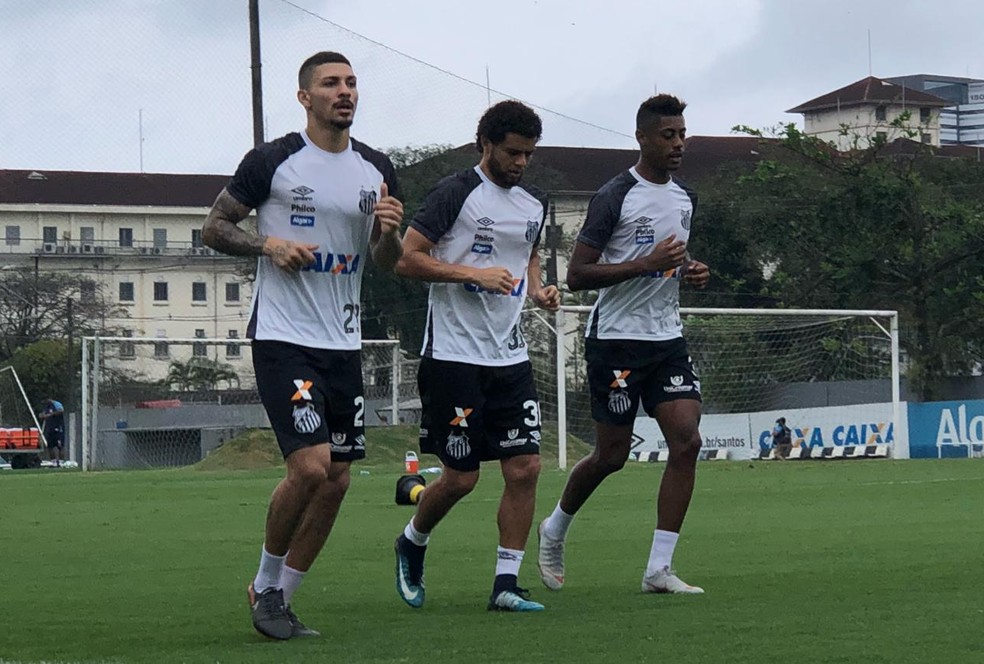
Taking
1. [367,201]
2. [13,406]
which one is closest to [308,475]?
[367,201]

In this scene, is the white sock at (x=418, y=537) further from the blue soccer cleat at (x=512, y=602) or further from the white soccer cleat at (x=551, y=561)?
the white soccer cleat at (x=551, y=561)

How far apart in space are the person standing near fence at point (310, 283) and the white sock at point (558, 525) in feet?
5.85

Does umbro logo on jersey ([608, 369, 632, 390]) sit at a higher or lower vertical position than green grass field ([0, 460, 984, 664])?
higher

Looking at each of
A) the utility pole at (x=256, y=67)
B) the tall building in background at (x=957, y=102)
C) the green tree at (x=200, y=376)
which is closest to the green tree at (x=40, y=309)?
the green tree at (x=200, y=376)

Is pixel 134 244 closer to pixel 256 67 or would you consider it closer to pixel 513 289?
pixel 256 67

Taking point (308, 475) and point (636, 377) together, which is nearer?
point (308, 475)

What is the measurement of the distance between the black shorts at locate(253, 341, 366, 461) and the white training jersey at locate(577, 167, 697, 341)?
6.44ft

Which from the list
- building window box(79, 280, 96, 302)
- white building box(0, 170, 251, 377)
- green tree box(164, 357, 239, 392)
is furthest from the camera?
white building box(0, 170, 251, 377)

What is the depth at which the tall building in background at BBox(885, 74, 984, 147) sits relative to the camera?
168 meters

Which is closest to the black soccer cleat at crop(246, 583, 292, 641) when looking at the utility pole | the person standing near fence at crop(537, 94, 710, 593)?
the person standing near fence at crop(537, 94, 710, 593)

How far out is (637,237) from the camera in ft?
29.3

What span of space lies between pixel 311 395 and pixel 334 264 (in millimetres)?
558

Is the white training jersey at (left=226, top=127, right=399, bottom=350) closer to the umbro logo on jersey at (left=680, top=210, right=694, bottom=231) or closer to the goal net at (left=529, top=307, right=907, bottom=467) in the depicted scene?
the umbro logo on jersey at (left=680, top=210, right=694, bottom=231)

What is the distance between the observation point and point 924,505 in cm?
1458
